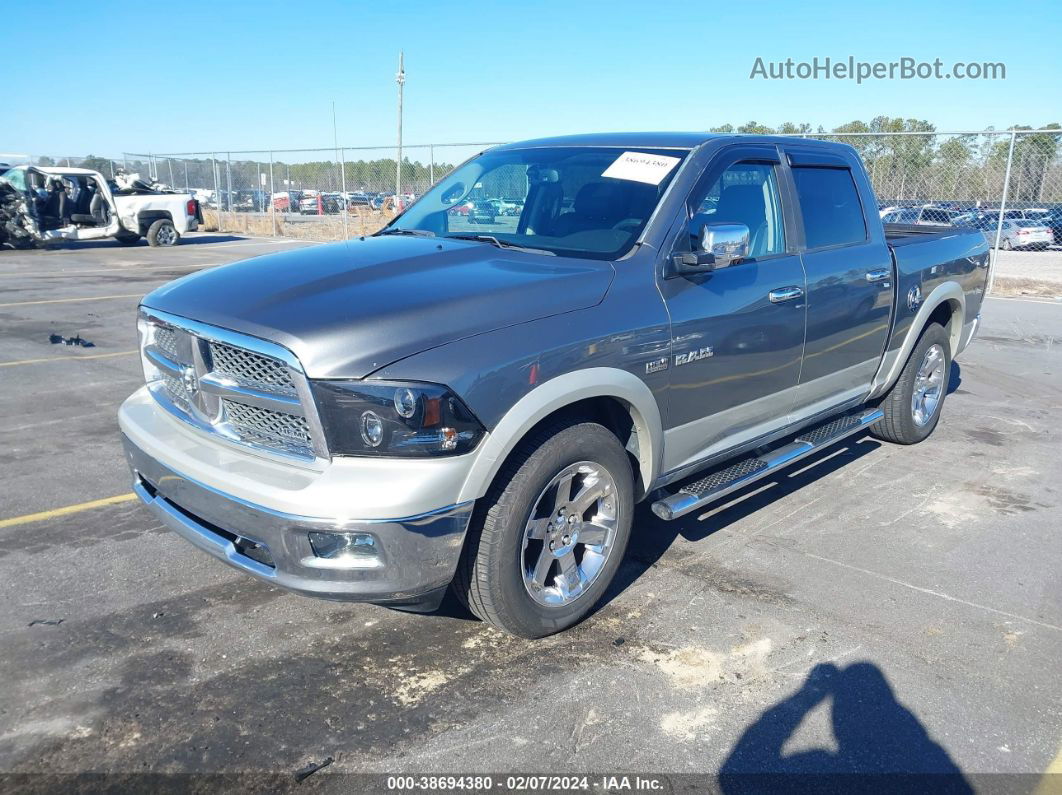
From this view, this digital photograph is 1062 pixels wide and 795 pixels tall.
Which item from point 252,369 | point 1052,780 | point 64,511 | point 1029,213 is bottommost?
point 1052,780

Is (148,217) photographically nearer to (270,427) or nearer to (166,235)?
(166,235)

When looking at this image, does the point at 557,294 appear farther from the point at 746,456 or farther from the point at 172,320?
the point at 746,456

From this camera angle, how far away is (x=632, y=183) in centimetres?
403

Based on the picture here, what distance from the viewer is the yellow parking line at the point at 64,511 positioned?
444 centimetres

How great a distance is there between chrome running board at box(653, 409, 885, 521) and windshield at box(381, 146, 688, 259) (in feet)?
3.76

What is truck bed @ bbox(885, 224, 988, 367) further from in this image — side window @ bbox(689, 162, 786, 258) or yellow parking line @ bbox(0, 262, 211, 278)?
yellow parking line @ bbox(0, 262, 211, 278)

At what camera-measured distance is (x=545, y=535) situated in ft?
11.0

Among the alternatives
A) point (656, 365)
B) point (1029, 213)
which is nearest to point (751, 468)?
point (656, 365)

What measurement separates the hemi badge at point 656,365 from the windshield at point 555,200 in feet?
1.65

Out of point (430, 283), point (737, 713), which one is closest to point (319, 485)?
point (430, 283)

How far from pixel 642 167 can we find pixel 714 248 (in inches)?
26.4

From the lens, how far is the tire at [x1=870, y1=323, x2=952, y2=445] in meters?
5.89

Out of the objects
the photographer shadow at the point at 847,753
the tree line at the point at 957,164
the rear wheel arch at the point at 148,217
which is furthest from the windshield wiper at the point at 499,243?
the rear wheel arch at the point at 148,217

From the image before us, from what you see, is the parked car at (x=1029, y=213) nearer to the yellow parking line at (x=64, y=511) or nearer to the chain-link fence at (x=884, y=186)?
the chain-link fence at (x=884, y=186)
